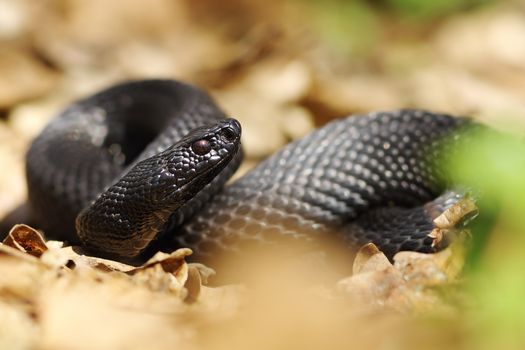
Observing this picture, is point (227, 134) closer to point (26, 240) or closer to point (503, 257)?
point (26, 240)

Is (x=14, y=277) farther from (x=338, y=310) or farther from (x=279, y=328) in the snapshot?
(x=338, y=310)

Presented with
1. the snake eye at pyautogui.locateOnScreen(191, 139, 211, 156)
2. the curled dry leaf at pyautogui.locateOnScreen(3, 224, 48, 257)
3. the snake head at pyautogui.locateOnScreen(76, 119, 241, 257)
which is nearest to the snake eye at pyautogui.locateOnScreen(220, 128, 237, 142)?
the snake head at pyautogui.locateOnScreen(76, 119, 241, 257)

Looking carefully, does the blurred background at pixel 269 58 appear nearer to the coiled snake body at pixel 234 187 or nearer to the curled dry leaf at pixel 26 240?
the coiled snake body at pixel 234 187

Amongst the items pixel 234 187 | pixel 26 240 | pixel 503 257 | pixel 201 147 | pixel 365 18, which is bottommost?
pixel 26 240

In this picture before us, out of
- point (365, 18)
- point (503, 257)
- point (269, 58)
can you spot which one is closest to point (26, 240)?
point (503, 257)

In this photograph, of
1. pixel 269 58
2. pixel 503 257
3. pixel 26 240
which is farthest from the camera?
pixel 269 58

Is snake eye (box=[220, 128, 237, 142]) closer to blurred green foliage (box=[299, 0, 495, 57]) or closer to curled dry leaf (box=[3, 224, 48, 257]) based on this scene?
curled dry leaf (box=[3, 224, 48, 257])
